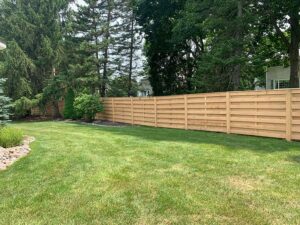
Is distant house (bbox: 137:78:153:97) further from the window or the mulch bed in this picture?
the mulch bed

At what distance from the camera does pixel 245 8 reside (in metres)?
16.0

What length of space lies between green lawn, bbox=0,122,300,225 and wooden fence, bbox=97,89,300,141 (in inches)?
47.0

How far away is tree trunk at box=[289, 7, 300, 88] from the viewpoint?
60.2 feet

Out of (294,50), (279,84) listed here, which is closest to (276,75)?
(279,84)

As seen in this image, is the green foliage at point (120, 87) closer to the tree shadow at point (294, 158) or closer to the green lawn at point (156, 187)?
the green lawn at point (156, 187)

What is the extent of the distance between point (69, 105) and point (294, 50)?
1372 centimetres

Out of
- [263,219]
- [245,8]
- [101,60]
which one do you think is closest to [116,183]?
[263,219]

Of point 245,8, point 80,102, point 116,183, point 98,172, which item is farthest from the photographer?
point 80,102

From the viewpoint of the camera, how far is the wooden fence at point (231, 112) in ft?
29.8

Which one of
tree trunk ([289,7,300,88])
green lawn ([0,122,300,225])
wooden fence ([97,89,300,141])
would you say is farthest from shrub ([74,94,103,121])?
green lawn ([0,122,300,225])

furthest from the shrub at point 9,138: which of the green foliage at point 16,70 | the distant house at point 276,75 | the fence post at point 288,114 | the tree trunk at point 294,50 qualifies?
the distant house at point 276,75

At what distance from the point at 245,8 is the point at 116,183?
13019 millimetres

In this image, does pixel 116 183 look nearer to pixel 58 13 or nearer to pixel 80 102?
pixel 80 102

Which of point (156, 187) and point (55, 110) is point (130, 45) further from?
point (156, 187)
